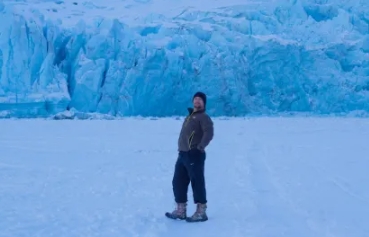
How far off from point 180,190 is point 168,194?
99 cm

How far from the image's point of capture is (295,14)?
77.2ft

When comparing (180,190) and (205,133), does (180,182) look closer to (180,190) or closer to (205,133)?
(180,190)

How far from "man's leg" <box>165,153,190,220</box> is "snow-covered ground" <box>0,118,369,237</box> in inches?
4.9

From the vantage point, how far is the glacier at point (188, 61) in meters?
19.0

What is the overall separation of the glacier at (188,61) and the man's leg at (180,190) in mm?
16099

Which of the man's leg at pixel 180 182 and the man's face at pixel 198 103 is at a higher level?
the man's face at pixel 198 103

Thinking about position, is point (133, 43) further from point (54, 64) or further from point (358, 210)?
point (358, 210)

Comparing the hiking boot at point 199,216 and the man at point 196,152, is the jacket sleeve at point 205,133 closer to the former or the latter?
the man at point 196,152

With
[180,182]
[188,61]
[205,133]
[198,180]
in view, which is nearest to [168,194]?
[180,182]

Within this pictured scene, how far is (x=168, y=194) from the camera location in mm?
4320

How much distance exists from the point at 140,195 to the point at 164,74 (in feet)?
53.0

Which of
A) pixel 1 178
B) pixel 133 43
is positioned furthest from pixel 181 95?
pixel 1 178

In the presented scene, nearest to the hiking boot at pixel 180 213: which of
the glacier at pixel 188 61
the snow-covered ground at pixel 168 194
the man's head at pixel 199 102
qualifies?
the snow-covered ground at pixel 168 194

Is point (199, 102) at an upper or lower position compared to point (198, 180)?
upper
